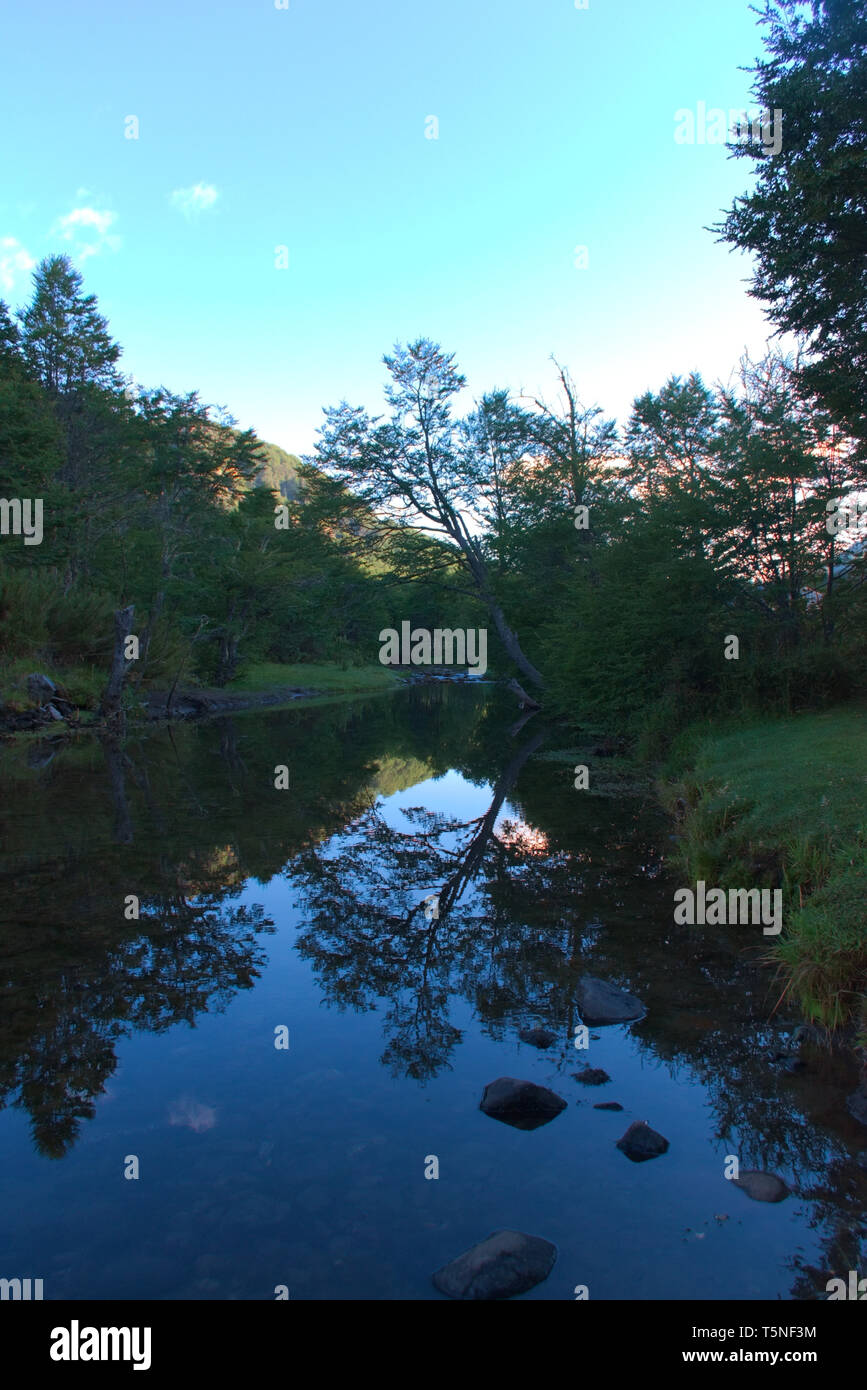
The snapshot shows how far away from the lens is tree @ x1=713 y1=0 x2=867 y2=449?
961cm

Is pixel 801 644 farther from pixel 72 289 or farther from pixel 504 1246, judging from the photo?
pixel 72 289

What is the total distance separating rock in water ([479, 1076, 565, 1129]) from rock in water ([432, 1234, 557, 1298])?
3.71ft

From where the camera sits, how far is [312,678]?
52031 mm

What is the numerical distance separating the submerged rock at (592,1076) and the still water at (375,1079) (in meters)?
0.11

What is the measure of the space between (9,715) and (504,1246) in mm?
24488

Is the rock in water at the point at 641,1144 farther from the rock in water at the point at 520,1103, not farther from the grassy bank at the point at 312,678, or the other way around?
the grassy bank at the point at 312,678

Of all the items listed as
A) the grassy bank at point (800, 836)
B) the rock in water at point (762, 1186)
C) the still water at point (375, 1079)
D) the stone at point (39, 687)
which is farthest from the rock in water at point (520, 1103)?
the stone at point (39, 687)

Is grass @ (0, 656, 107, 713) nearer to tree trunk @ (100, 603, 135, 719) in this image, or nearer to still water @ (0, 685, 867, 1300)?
tree trunk @ (100, 603, 135, 719)

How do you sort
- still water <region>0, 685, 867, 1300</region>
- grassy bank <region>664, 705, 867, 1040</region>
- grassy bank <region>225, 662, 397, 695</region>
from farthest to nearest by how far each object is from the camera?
grassy bank <region>225, 662, 397, 695</region>, grassy bank <region>664, 705, 867, 1040</region>, still water <region>0, 685, 867, 1300</region>

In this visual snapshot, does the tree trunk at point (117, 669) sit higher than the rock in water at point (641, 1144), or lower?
higher

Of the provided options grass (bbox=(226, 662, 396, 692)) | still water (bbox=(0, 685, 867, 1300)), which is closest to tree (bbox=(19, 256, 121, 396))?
grass (bbox=(226, 662, 396, 692))

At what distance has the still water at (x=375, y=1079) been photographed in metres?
3.74

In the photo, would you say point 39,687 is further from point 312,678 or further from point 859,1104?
point 312,678

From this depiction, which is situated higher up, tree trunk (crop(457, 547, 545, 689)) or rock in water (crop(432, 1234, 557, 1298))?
tree trunk (crop(457, 547, 545, 689))
